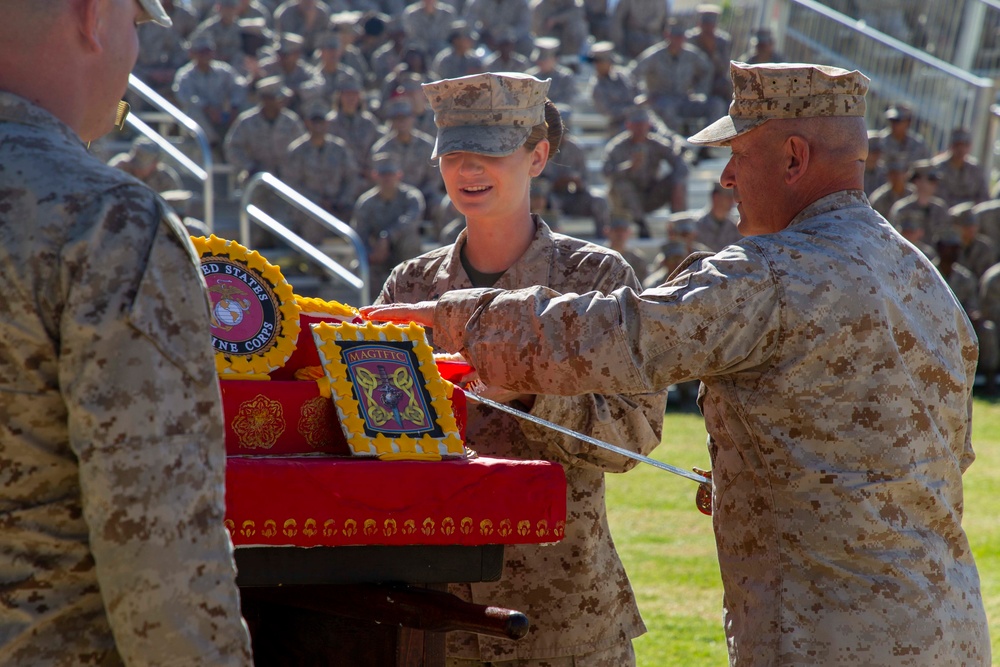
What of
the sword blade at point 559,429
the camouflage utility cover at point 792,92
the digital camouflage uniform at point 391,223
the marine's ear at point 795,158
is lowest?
the digital camouflage uniform at point 391,223

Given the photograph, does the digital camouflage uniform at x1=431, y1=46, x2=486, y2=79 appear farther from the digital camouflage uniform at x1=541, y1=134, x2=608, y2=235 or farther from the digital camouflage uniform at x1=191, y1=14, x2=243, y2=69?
the digital camouflage uniform at x1=541, y1=134, x2=608, y2=235

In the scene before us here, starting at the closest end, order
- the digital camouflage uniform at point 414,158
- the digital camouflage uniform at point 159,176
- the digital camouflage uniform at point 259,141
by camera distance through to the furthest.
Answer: the digital camouflage uniform at point 159,176 < the digital camouflage uniform at point 259,141 < the digital camouflage uniform at point 414,158

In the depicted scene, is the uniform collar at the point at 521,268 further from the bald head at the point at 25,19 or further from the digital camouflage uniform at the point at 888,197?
the digital camouflage uniform at the point at 888,197

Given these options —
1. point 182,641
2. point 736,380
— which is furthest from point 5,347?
point 736,380

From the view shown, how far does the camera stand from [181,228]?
169 cm

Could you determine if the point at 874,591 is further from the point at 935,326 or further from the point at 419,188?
the point at 419,188

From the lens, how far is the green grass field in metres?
5.69

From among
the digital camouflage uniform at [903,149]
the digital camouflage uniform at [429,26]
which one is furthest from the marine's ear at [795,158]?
the digital camouflage uniform at [429,26]

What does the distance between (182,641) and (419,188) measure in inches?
491

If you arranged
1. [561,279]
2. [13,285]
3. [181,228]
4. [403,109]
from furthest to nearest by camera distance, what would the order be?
[403,109] < [561,279] < [181,228] < [13,285]

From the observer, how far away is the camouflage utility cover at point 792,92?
249 cm

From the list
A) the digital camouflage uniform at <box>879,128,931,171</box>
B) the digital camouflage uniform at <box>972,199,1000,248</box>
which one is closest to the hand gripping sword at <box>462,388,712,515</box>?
the digital camouflage uniform at <box>972,199,1000,248</box>

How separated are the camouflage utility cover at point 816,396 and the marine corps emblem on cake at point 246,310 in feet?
1.32

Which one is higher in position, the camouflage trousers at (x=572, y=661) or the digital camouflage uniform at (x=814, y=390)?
the digital camouflage uniform at (x=814, y=390)
